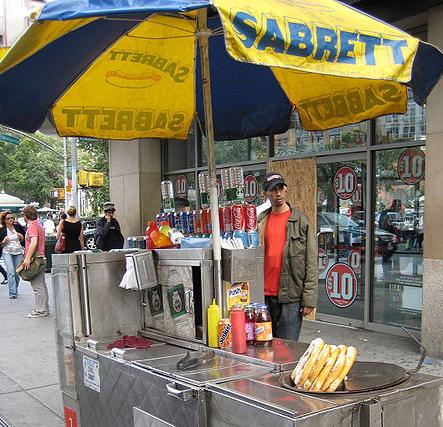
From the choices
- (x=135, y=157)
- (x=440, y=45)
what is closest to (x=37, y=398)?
(x=440, y=45)

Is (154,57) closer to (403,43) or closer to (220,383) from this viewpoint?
(403,43)

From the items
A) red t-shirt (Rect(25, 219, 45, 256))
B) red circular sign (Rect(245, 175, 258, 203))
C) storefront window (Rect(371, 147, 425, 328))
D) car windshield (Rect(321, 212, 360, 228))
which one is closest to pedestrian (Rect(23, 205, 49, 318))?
red t-shirt (Rect(25, 219, 45, 256))

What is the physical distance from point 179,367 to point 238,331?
1.46 ft

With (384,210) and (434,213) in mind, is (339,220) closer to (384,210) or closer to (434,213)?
(384,210)

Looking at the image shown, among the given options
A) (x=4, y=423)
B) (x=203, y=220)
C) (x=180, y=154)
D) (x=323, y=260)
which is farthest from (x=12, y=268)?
(x=203, y=220)

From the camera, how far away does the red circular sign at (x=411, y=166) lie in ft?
23.1

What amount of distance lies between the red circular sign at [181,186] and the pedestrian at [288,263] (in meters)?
7.02

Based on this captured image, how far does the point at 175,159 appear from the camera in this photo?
39.0 feet

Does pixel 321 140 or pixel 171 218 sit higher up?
pixel 321 140

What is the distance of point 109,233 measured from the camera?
11.4 m

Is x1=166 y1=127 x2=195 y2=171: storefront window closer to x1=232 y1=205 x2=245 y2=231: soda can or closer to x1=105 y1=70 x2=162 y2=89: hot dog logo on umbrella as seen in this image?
x1=105 y1=70 x2=162 y2=89: hot dog logo on umbrella

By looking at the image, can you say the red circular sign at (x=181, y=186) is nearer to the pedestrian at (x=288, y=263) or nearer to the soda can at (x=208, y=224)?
the pedestrian at (x=288, y=263)

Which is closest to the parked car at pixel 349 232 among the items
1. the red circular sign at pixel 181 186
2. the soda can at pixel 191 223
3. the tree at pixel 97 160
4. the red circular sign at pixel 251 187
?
the red circular sign at pixel 251 187

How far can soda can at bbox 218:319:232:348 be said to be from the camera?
11.2 ft
